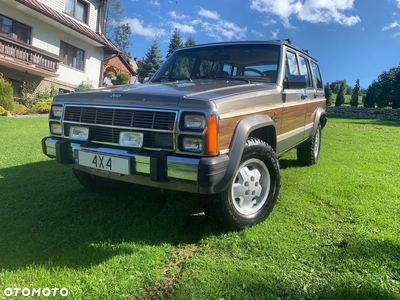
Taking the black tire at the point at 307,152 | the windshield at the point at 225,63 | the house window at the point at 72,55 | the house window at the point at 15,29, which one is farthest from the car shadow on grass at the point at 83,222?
the house window at the point at 72,55

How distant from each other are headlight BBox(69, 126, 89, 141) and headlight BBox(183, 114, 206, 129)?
1.09m

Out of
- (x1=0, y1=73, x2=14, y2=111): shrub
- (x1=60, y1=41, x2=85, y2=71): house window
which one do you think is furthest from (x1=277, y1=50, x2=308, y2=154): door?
(x1=60, y1=41, x2=85, y2=71): house window

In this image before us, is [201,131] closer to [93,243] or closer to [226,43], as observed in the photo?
[93,243]

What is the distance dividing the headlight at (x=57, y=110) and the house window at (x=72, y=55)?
54.0ft

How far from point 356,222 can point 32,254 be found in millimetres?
2950

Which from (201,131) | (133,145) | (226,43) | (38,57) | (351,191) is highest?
(38,57)

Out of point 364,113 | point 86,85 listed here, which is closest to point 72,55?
point 86,85

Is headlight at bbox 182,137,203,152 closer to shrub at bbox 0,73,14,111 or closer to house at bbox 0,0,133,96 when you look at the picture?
shrub at bbox 0,73,14,111

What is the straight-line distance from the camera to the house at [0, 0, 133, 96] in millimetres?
13977

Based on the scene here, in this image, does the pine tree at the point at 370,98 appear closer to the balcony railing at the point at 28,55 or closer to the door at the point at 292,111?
the balcony railing at the point at 28,55

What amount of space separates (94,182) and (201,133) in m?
1.99

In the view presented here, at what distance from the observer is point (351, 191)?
391cm

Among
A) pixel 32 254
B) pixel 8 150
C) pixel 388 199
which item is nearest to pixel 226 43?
pixel 388 199

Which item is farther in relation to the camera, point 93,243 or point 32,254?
point 93,243
